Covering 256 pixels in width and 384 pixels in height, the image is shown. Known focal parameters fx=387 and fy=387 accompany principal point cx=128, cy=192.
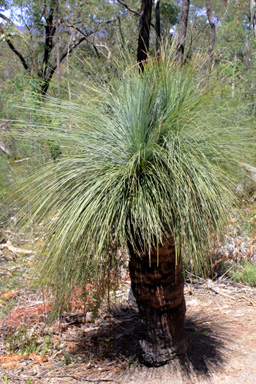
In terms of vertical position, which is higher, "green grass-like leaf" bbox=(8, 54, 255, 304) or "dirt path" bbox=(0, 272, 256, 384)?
"green grass-like leaf" bbox=(8, 54, 255, 304)

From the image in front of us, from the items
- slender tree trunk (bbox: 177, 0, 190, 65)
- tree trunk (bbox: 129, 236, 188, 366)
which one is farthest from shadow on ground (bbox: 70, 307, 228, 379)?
slender tree trunk (bbox: 177, 0, 190, 65)

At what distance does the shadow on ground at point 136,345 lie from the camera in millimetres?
2850

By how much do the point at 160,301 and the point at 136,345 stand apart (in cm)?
83

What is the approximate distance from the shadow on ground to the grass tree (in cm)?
43

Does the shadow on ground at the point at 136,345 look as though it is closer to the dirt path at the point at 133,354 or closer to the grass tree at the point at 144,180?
the dirt path at the point at 133,354

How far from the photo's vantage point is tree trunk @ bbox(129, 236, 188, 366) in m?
2.57

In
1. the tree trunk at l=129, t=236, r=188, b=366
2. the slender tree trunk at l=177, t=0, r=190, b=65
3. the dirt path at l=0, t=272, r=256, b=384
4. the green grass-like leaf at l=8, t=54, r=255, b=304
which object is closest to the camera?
the green grass-like leaf at l=8, t=54, r=255, b=304

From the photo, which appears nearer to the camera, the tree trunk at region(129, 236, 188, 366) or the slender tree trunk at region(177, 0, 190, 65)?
the tree trunk at region(129, 236, 188, 366)

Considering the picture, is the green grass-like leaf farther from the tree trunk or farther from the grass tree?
the tree trunk

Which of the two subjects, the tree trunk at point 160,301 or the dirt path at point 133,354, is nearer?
the tree trunk at point 160,301

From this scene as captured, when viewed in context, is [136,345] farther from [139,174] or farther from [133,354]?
[139,174]

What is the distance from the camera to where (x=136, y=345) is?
10.7ft

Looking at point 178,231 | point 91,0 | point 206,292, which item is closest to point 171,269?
point 178,231

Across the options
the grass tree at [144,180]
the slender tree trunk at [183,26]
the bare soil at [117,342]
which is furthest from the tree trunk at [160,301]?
the slender tree trunk at [183,26]
